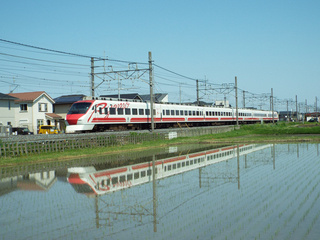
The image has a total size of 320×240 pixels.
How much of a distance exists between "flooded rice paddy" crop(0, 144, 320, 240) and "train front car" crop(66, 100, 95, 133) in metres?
10.8

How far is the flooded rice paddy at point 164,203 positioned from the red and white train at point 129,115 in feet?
Result: 36.5

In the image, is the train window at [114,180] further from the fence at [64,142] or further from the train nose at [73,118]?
the train nose at [73,118]

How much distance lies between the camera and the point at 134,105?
95.6 ft

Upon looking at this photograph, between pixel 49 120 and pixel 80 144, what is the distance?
22784mm

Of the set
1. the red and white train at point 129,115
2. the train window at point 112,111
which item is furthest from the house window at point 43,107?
the train window at point 112,111

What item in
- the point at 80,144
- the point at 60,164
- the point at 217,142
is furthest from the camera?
the point at 217,142

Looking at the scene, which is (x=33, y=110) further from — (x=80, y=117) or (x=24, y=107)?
(x=80, y=117)

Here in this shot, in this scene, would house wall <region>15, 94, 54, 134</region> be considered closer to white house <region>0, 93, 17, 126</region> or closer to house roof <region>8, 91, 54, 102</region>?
house roof <region>8, 91, 54, 102</region>

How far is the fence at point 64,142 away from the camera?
54.4 ft

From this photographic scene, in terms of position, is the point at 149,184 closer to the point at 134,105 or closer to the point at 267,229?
the point at 267,229

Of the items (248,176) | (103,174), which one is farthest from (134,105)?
(248,176)

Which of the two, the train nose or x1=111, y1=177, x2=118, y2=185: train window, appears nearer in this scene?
x1=111, y1=177, x2=118, y2=185: train window

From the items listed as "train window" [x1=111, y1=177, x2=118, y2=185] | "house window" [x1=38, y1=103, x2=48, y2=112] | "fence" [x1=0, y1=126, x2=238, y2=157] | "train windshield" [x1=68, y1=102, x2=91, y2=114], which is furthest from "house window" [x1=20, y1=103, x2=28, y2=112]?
"train window" [x1=111, y1=177, x2=118, y2=185]

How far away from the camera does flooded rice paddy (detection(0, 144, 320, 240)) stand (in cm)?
560
